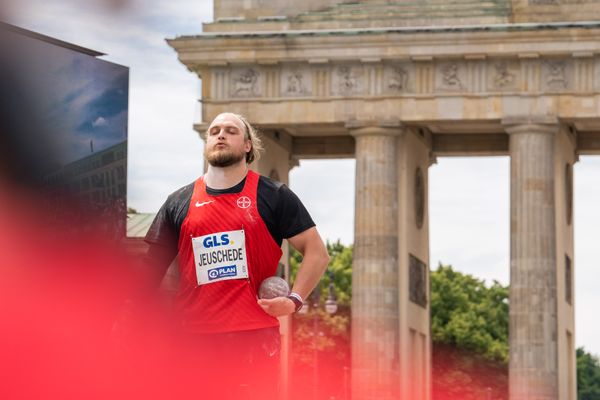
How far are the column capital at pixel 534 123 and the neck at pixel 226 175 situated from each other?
61.8m

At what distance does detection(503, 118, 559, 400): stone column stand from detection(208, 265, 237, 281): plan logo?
60019 millimetres

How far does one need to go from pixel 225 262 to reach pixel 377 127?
62673 millimetres

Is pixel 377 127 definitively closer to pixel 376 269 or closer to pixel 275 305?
pixel 376 269

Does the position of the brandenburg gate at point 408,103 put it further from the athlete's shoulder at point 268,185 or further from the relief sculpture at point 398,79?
the athlete's shoulder at point 268,185

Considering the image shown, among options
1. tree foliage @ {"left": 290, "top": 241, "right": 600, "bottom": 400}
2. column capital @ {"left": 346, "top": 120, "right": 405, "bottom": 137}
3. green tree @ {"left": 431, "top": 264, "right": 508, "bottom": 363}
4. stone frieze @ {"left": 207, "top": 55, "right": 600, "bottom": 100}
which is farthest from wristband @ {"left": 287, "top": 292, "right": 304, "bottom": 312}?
green tree @ {"left": 431, "top": 264, "right": 508, "bottom": 363}

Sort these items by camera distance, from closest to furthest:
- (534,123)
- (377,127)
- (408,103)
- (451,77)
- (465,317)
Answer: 1. (451,77)
2. (534,123)
3. (408,103)
4. (377,127)
5. (465,317)

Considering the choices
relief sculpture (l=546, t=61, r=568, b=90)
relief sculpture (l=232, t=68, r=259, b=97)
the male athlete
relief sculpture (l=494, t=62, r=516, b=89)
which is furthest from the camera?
relief sculpture (l=232, t=68, r=259, b=97)

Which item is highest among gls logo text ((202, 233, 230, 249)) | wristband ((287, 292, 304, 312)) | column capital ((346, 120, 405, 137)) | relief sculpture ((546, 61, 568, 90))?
relief sculpture ((546, 61, 568, 90))

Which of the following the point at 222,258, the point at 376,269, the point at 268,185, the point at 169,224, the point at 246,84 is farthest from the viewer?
the point at 246,84

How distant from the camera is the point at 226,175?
5461mm

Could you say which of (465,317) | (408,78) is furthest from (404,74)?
(465,317)

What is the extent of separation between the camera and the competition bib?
5055 millimetres

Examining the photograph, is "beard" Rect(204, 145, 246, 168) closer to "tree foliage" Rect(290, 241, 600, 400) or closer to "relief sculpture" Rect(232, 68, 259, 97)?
"relief sculpture" Rect(232, 68, 259, 97)

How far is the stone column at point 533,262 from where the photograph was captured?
64688mm
